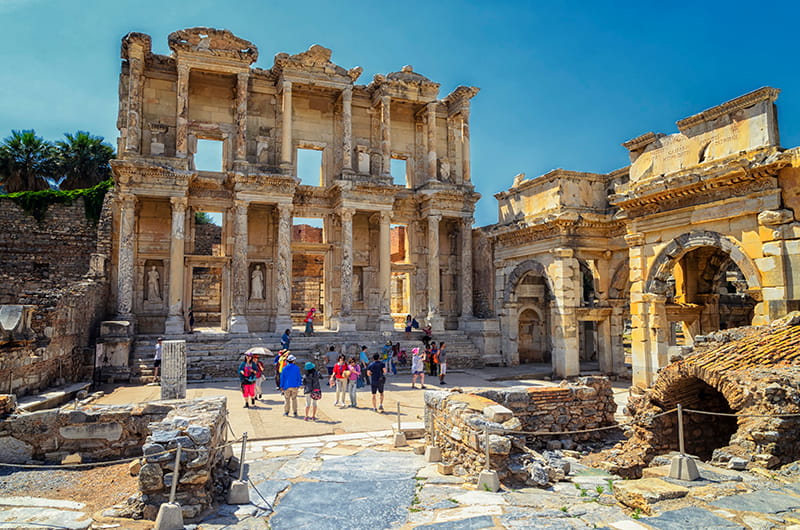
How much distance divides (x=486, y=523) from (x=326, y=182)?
70.1 feet

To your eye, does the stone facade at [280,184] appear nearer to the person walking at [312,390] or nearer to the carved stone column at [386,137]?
the carved stone column at [386,137]

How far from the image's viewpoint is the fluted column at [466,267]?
25547 mm

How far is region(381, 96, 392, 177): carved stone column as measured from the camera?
24750 millimetres

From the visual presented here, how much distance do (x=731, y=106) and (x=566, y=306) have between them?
29.2 feet

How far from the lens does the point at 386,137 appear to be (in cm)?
2509

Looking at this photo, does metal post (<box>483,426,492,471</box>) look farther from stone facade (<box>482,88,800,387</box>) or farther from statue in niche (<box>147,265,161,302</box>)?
statue in niche (<box>147,265,161,302</box>)

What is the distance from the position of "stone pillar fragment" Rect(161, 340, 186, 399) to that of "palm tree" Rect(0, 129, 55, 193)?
23647 millimetres

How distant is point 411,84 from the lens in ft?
85.0

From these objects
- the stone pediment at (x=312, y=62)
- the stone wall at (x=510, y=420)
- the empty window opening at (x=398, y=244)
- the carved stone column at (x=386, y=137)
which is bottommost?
the stone wall at (x=510, y=420)

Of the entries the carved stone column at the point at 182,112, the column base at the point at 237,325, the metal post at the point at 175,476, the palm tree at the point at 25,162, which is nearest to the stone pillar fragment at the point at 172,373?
the metal post at the point at 175,476

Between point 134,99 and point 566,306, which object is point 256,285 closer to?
point 134,99

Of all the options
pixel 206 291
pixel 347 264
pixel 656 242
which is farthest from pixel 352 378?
pixel 206 291

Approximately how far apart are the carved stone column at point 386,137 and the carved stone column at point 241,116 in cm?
622

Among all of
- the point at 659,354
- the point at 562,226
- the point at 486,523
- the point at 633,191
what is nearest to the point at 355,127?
the point at 562,226
